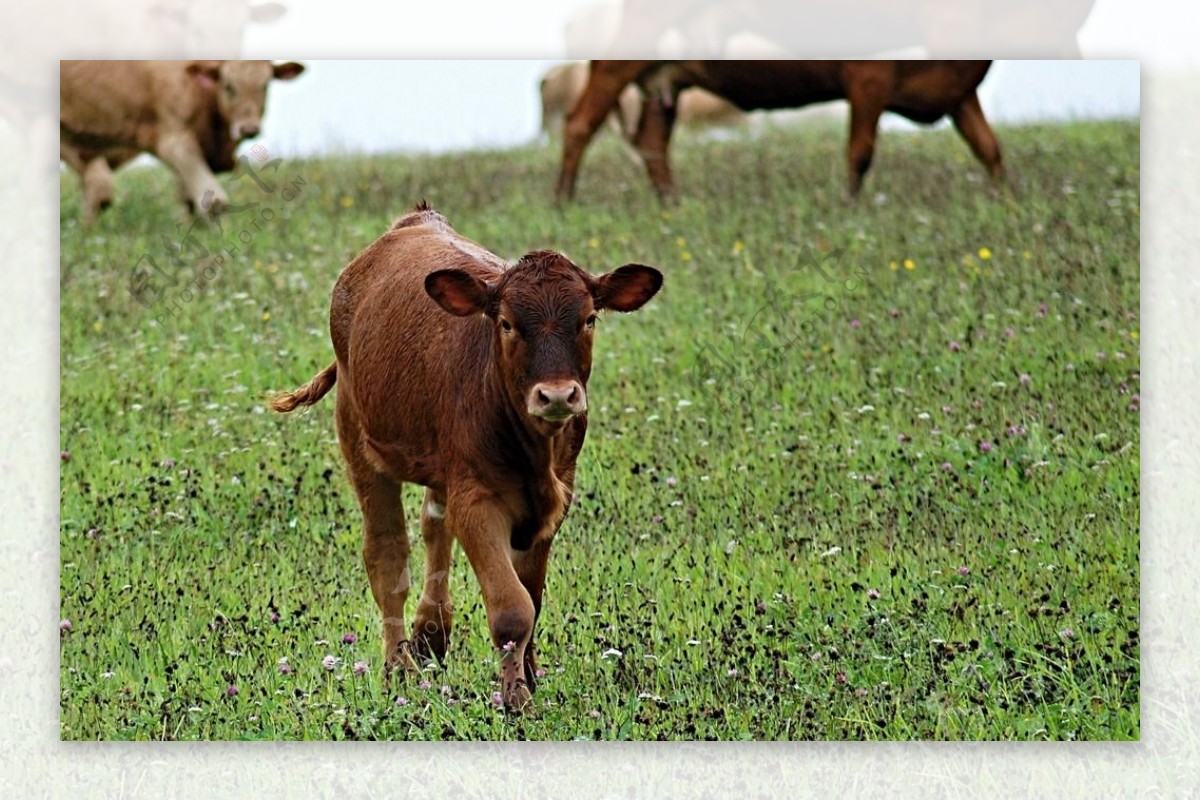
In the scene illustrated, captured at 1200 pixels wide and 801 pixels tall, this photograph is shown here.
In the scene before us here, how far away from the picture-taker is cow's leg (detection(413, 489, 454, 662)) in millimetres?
7668

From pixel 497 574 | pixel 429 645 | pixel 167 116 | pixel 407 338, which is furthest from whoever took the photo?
pixel 167 116

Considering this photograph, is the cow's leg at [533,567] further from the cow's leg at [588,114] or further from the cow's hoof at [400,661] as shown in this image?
the cow's leg at [588,114]

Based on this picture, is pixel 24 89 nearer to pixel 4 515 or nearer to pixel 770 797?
pixel 4 515

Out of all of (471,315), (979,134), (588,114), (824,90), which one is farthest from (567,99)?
(471,315)

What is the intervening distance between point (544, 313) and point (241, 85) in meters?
2.04

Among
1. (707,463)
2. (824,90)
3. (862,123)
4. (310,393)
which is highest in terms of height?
(824,90)

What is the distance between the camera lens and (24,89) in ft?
26.1

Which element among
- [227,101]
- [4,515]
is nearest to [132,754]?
[4,515]

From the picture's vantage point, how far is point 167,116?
31.3 ft

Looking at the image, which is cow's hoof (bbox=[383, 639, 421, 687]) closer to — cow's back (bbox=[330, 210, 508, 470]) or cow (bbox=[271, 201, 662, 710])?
cow (bbox=[271, 201, 662, 710])

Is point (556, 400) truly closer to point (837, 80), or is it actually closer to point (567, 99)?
point (567, 99)

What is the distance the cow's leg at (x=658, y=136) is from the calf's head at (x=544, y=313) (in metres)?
1.64

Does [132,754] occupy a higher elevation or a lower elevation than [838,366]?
lower

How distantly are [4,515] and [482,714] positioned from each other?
1.71 meters
